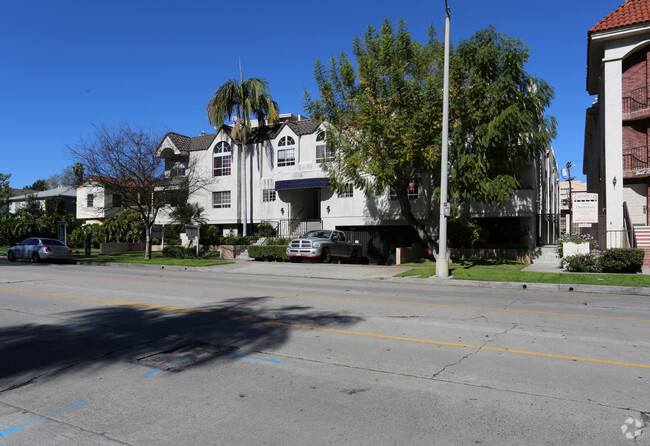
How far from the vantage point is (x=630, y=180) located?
874 inches

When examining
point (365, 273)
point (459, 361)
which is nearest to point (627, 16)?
point (365, 273)

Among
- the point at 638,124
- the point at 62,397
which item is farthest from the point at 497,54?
the point at 62,397

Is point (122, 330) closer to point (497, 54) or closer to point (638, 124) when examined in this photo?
point (497, 54)

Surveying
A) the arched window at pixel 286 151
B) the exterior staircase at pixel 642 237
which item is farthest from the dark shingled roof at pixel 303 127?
the exterior staircase at pixel 642 237

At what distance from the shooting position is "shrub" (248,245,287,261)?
25.0 metres

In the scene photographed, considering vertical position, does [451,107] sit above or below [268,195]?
above

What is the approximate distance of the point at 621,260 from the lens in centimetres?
1636

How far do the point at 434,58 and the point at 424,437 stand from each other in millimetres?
19289

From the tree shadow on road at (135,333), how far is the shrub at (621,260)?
41.1ft

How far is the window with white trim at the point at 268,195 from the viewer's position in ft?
111

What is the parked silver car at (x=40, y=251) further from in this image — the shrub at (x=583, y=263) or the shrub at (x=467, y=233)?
the shrub at (x=583, y=263)

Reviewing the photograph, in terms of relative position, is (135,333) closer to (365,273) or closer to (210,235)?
(365,273)

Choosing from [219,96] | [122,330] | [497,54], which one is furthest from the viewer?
[219,96]

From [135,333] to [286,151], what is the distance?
88.7ft
